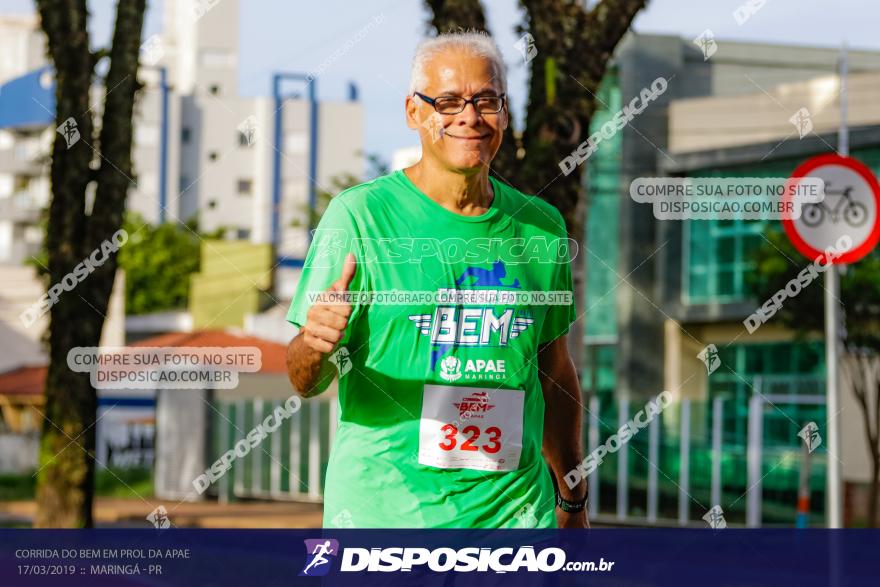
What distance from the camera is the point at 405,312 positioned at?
3449mm

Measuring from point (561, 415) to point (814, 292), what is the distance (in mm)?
16579

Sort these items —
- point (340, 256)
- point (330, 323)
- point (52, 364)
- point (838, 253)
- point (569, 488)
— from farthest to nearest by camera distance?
point (52, 364) < point (838, 253) < point (569, 488) < point (340, 256) < point (330, 323)

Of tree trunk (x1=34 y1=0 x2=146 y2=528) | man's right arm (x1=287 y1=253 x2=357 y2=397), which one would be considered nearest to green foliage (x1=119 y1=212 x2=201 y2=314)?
tree trunk (x1=34 y1=0 x2=146 y2=528)

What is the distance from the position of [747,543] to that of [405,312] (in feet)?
4.73

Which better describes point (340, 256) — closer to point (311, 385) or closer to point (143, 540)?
point (311, 385)

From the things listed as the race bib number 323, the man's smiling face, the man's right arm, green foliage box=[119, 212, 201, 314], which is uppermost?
green foliage box=[119, 212, 201, 314]

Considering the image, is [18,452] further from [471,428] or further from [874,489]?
[471,428]

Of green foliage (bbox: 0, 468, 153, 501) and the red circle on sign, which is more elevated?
the red circle on sign

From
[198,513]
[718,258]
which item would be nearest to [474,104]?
[198,513]

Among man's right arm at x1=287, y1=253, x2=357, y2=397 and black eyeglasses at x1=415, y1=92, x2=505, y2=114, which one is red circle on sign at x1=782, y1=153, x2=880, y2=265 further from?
man's right arm at x1=287, y1=253, x2=357, y2=397

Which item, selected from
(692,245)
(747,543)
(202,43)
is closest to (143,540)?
(747,543)

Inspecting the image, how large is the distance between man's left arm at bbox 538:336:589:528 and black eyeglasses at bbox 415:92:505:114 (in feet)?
1.90

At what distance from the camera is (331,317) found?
323 centimetres

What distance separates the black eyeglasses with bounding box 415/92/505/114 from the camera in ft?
11.8
